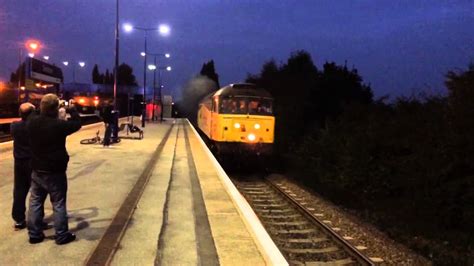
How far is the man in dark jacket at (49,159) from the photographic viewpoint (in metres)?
6.97

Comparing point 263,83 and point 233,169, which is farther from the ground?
point 263,83

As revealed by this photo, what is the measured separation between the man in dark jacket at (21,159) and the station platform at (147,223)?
385 mm

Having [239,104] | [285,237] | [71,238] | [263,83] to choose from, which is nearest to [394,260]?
[285,237]

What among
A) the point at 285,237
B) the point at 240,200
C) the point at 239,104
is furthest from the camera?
the point at 239,104

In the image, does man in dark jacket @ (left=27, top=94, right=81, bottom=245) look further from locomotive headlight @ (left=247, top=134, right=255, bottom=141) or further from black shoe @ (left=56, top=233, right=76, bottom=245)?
locomotive headlight @ (left=247, top=134, right=255, bottom=141)

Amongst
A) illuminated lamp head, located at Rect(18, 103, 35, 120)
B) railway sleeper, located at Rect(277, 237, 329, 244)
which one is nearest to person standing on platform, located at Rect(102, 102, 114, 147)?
railway sleeper, located at Rect(277, 237, 329, 244)

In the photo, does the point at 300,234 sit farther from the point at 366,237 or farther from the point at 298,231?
the point at 366,237

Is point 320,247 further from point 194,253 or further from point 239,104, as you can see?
point 239,104

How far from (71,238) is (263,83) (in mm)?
63235

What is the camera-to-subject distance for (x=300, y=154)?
32.6 meters

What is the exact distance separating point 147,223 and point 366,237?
5253 mm

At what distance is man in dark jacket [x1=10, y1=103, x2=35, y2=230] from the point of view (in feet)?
25.2

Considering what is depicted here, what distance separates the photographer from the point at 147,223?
9.23 m

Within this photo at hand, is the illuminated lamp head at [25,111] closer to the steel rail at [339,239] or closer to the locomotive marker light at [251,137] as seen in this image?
the steel rail at [339,239]
